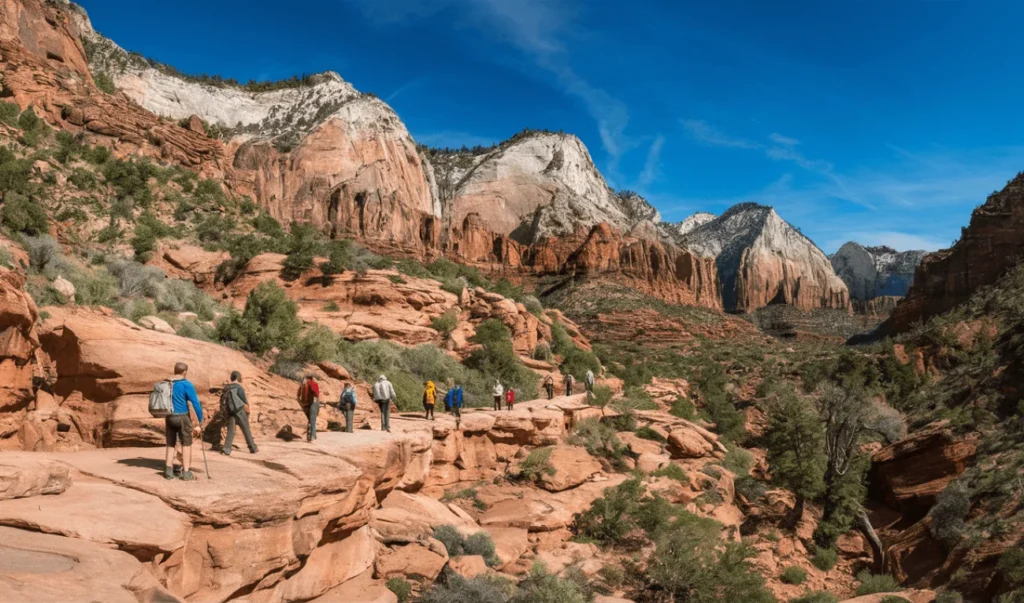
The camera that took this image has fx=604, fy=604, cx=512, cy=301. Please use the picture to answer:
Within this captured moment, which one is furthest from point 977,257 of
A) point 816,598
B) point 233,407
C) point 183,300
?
point 233,407

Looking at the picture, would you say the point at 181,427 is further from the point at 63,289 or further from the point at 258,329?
the point at 258,329

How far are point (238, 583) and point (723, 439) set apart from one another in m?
27.5

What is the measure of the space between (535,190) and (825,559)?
258 feet

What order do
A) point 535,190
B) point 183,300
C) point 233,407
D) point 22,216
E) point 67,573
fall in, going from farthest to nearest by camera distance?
point 535,190, point 183,300, point 22,216, point 233,407, point 67,573

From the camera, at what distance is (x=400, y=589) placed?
9102mm

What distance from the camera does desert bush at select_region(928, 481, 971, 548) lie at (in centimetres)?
1590

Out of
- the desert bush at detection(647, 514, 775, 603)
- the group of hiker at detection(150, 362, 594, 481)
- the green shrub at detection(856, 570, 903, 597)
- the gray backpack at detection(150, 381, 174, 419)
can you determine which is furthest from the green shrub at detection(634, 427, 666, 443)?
the gray backpack at detection(150, 381, 174, 419)

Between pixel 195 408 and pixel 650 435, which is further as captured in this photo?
pixel 650 435

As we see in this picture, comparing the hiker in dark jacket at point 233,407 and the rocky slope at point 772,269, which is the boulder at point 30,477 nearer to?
the hiker in dark jacket at point 233,407

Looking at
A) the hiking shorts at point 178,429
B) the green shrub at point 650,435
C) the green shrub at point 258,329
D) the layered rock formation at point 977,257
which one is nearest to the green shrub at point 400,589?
the hiking shorts at point 178,429

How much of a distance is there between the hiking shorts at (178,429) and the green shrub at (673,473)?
51.3ft

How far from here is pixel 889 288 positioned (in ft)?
496

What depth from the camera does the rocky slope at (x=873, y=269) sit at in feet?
493

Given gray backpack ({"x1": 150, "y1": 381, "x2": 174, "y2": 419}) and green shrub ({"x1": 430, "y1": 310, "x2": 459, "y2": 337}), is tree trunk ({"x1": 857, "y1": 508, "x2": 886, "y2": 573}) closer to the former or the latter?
green shrub ({"x1": 430, "y1": 310, "x2": 459, "y2": 337})
